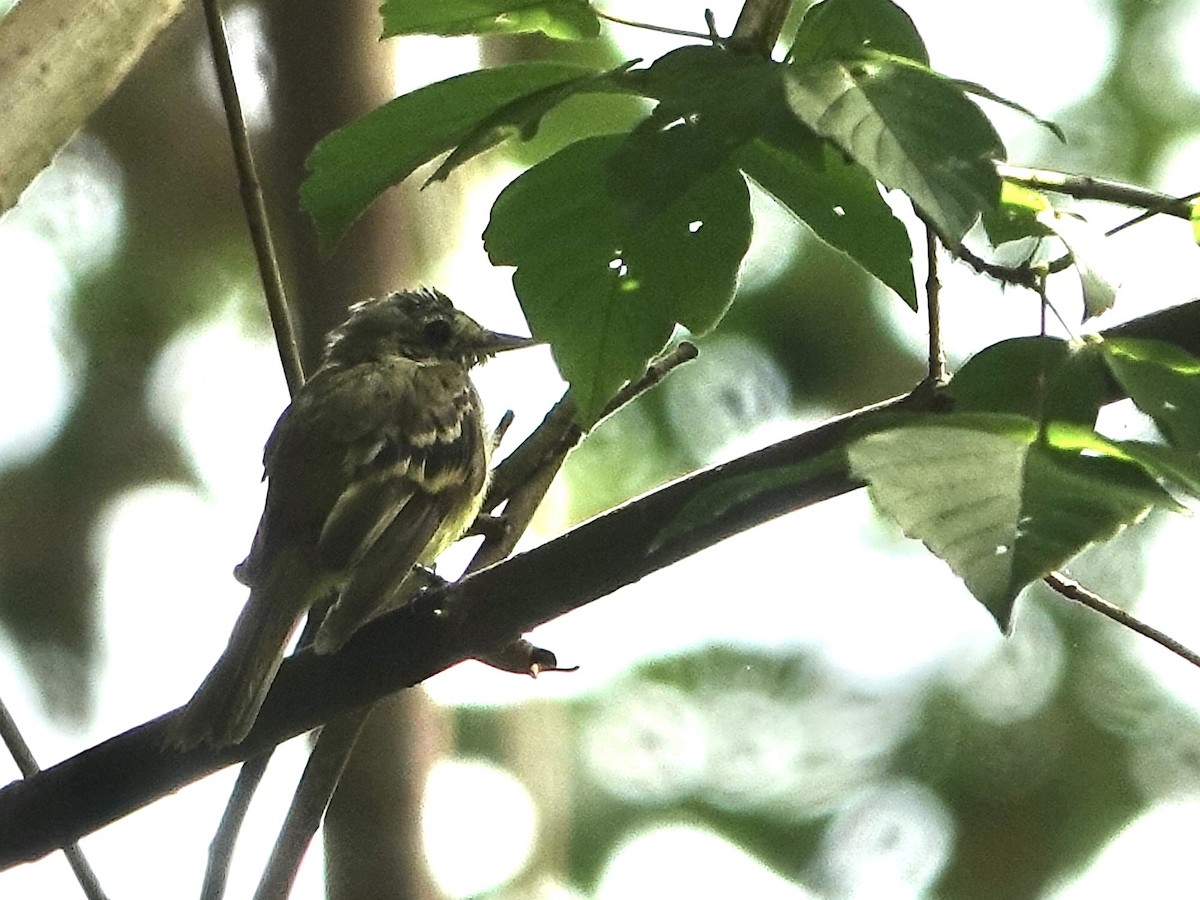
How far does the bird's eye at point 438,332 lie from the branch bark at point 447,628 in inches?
71.6

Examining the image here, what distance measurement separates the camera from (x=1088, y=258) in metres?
1.25

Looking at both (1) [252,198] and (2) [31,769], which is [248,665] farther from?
(1) [252,198]

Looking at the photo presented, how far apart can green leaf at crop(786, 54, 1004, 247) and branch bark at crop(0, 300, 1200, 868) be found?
0.23 m

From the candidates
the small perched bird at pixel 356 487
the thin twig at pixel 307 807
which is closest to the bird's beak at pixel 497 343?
the small perched bird at pixel 356 487

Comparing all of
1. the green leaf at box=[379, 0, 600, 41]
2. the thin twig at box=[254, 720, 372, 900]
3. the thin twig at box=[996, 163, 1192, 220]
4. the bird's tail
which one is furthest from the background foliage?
the thin twig at box=[996, 163, 1192, 220]

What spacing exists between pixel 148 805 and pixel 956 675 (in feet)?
10.4

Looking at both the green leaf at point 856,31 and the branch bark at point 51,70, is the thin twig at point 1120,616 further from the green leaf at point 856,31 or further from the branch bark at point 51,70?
the branch bark at point 51,70

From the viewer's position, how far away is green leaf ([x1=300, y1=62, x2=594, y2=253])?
4.65 feet

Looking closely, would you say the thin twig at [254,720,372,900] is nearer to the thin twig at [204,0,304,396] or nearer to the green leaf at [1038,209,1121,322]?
the thin twig at [204,0,304,396]

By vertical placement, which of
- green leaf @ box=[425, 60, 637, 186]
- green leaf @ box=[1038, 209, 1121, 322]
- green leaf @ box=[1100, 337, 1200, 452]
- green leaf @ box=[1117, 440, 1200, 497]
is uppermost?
green leaf @ box=[425, 60, 637, 186]

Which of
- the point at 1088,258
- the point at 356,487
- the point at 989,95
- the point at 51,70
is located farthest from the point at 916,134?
the point at 356,487

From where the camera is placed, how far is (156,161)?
394cm

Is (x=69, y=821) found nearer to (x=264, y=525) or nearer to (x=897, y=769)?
(x=264, y=525)

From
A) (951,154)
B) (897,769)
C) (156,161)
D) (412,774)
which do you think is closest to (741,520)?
(951,154)
